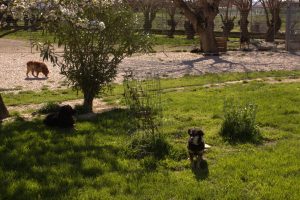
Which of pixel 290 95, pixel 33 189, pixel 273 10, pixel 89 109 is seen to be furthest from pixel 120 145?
pixel 273 10

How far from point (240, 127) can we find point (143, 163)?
194 cm

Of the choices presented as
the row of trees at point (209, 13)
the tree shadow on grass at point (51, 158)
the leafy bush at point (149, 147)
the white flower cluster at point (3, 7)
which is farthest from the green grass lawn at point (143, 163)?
the row of trees at point (209, 13)

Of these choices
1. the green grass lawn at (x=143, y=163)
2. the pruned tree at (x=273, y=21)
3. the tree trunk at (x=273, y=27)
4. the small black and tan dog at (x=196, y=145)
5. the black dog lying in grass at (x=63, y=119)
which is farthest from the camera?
the pruned tree at (x=273, y=21)

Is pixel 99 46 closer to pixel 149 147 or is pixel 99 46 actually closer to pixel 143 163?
pixel 149 147

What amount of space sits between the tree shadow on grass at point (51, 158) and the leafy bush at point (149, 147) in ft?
0.65

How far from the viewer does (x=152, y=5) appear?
160 feet

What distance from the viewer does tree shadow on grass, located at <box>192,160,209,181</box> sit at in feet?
18.7

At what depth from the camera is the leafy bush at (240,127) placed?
7.41 meters

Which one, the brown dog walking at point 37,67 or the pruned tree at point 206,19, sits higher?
the pruned tree at point 206,19

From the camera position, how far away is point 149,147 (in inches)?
265

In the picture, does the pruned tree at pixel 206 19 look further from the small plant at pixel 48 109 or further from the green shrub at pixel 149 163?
the green shrub at pixel 149 163

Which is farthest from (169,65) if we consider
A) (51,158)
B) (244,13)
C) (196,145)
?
(244,13)

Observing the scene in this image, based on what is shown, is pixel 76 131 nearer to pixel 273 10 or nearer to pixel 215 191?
pixel 215 191

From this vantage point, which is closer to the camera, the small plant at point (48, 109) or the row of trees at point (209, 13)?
the small plant at point (48, 109)
